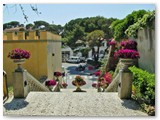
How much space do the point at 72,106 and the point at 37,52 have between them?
1.45m

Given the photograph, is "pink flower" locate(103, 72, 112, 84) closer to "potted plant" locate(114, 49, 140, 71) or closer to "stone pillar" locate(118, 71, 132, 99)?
"stone pillar" locate(118, 71, 132, 99)

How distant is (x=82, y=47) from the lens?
4098 millimetres

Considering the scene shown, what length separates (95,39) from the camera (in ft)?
12.9

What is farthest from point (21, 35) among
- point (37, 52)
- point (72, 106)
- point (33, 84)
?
point (72, 106)

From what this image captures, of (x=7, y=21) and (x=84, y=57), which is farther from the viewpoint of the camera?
(x=84, y=57)

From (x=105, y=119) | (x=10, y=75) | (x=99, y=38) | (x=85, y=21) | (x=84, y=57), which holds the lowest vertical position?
(x=105, y=119)

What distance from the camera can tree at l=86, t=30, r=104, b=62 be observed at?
13.1ft

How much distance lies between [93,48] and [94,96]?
0.76 meters

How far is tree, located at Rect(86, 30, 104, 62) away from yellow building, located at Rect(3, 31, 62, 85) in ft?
1.70

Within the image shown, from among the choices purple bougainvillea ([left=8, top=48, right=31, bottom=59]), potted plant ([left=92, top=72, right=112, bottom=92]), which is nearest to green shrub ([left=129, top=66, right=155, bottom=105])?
potted plant ([left=92, top=72, right=112, bottom=92])

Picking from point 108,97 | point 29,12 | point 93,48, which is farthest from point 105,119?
point 29,12

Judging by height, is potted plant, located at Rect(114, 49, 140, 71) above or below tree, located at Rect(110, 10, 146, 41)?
below

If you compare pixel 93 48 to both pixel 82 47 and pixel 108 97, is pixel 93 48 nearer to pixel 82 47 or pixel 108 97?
pixel 82 47

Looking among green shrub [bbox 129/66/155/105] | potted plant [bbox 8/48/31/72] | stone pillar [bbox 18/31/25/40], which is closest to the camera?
green shrub [bbox 129/66/155/105]
